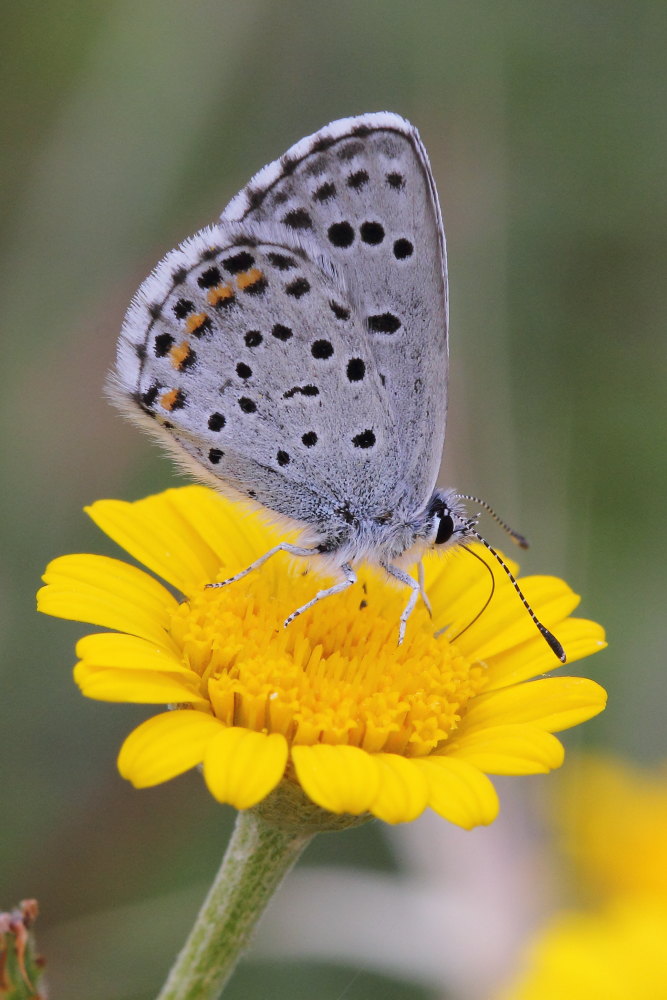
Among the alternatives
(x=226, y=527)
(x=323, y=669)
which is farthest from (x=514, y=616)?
(x=226, y=527)

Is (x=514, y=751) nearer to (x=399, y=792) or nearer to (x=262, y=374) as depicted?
(x=399, y=792)

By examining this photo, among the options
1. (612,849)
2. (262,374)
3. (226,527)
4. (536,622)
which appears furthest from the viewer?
(612,849)

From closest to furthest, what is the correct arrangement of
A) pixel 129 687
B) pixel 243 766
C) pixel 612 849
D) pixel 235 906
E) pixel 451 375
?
pixel 243 766 < pixel 129 687 < pixel 235 906 < pixel 612 849 < pixel 451 375

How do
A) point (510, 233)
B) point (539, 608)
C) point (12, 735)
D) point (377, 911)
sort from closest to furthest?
point (539, 608) < point (377, 911) < point (12, 735) < point (510, 233)

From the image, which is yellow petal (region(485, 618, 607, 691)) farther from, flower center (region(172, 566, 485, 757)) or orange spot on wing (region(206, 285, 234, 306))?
orange spot on wing (region(206, 285, 234, 306))

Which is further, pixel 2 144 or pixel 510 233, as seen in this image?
pixel 510 233

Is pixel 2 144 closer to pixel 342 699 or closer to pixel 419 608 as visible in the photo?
pixel 419 608

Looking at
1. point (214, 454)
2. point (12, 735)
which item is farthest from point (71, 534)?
point (214, 454)

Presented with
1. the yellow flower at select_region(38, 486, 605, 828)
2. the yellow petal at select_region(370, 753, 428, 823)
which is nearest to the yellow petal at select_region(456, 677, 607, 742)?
the yellow flower at select_region(38, 486, 605, 828)
